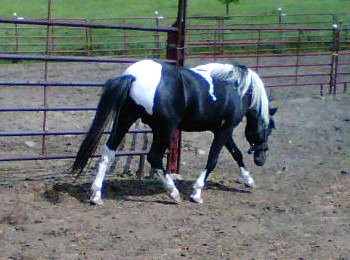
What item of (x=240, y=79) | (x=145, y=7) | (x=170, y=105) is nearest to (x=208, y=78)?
(x=240, y=79)

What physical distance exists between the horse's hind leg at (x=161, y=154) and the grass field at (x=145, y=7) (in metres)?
25.2

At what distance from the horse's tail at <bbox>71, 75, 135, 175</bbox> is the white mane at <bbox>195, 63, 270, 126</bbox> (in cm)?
91

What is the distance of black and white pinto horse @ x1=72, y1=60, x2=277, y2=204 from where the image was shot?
6.13 m

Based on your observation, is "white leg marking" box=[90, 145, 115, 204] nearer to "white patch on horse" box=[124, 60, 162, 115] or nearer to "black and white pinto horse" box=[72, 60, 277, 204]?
"black and white pinto horse" box=[72, 60, 277, 204]

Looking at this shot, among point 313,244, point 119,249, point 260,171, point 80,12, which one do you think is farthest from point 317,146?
point 80,12

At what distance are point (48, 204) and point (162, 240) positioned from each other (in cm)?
127

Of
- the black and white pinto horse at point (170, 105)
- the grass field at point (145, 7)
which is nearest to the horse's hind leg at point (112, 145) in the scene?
the black and white pinto horse at point (170, 105)

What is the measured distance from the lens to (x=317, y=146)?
902 cm

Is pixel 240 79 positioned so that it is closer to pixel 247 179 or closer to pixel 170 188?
pixel 247 179

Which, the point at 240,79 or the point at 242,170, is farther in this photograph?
the point at 242,170

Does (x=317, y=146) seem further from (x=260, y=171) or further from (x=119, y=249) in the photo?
(x=119, y=249)

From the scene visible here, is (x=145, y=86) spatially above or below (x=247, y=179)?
above

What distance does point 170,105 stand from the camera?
20.4ft

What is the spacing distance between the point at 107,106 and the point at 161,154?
66cm
